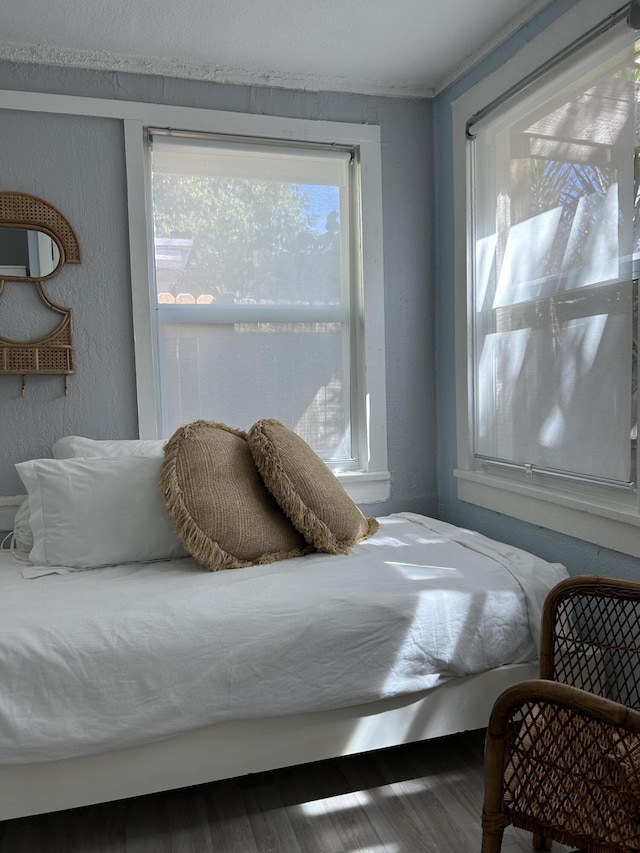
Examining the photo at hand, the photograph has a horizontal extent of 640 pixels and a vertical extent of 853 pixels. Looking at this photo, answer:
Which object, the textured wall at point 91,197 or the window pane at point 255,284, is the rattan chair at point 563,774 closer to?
the window pane at point 255,284

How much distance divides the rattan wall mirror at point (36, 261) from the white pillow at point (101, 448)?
0.97 ft

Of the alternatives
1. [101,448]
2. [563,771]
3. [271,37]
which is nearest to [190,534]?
[101,448]

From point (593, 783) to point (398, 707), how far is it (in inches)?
29.5

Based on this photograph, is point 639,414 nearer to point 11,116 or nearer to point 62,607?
point 62,607

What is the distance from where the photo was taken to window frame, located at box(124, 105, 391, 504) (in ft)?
8.91

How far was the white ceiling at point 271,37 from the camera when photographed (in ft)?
7.63

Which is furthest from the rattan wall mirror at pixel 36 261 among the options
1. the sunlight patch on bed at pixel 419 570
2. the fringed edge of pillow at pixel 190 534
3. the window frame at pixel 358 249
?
the sunlight patch on bed at pixel 419 570

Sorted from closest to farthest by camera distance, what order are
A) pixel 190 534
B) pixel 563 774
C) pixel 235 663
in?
pixel 563 774 → pixel 235 663 → pixel 190 534

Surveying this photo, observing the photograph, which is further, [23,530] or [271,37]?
[271,37]

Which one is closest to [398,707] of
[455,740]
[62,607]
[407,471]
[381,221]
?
[455,740]

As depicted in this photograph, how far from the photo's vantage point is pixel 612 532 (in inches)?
82.2

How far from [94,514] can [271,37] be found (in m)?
1.87

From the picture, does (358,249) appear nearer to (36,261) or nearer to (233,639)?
(36,261)

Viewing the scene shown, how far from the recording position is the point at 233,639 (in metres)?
Result: 1.79
